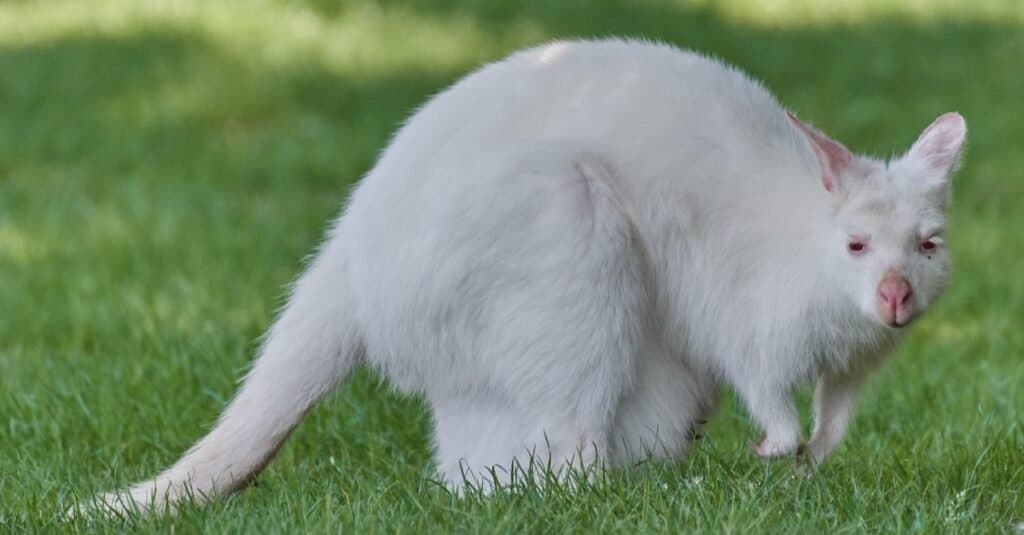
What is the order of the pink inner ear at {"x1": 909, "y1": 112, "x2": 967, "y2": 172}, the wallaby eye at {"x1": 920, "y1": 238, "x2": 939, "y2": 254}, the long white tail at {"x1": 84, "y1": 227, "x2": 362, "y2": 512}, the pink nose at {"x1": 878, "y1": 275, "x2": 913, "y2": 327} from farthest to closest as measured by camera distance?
the long white tail at {"x1": 84, "y1": 227, "x2": 362, "y2": 512}
the pink inner ear at {"x1": 909, "y1": 112, "x2": 967, "y2": 172}
the wallaby eye at {"x1": 920, "y1": 238, "x2": 939, "y2": 254}
the pink nose at {"x1": 878, "y1": 275, "x2": 913, "y2": 327}

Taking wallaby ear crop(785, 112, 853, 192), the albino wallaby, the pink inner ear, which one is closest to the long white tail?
the albino wallaby

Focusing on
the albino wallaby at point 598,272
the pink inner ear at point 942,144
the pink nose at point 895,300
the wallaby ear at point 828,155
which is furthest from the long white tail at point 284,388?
the pink inner ear at point 942,144

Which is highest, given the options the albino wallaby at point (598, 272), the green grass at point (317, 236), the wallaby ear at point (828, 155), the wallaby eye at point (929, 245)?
the wallaby ear at point (828, 155)

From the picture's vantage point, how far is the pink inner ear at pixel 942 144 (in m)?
4.15

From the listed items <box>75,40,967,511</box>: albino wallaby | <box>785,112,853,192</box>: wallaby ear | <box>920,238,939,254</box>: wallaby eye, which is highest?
<box>785,112,853,192</box>: wallaby ear

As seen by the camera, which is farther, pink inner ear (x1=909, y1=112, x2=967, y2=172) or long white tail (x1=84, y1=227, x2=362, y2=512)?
long white tail (x1=84, y1=227, x2=362, y2=512)

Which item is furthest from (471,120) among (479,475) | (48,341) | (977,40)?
(977,40)

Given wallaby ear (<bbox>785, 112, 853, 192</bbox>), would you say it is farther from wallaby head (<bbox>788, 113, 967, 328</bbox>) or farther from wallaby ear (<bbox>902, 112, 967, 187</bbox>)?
wallaby ear (<bbox>902, 112, 967, 187</bbox>)

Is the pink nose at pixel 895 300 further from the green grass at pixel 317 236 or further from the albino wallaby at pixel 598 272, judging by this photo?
the green grass at pixel 317 236

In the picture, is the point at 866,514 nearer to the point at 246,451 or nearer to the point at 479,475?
the point at 479,475

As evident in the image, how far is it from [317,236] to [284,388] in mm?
3912

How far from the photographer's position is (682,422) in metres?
4.45

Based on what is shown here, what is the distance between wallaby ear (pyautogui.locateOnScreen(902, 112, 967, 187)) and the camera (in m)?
4.12

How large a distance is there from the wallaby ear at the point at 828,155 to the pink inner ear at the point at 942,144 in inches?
8.0
